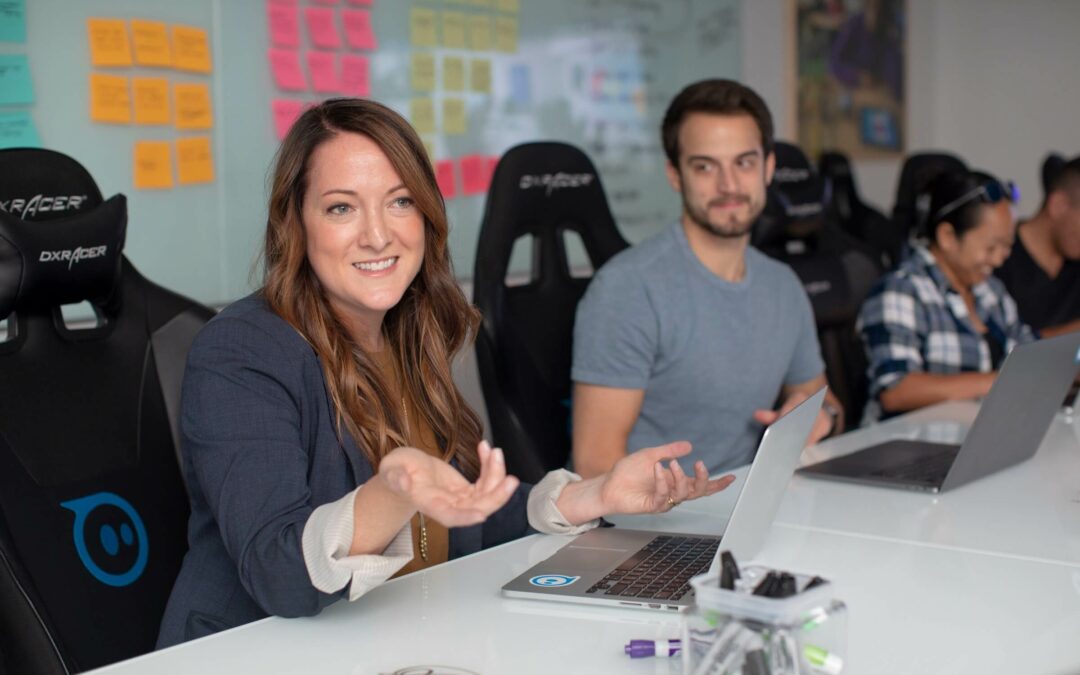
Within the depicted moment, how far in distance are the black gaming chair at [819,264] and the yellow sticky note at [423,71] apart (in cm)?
95

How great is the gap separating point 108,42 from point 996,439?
1.93 metres

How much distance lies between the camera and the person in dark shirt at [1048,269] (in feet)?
12.0

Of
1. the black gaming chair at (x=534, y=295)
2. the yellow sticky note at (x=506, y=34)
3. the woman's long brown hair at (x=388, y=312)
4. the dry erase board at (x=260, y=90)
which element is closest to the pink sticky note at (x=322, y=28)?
the dry erase board at (x=260, y=90)

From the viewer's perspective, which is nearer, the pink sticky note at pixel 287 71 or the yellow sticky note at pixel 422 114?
the pink sticky note at pixel 287 71

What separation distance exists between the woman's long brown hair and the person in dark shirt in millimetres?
2470

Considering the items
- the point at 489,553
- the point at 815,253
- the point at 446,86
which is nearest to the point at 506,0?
the point at 446,86

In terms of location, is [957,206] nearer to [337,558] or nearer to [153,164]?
[153,164]

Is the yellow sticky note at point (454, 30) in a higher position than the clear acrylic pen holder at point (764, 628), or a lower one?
higher

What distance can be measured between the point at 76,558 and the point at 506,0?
8.28ft

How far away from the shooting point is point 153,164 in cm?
277

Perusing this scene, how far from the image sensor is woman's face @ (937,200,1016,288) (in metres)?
2.91

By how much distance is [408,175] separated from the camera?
1.57m

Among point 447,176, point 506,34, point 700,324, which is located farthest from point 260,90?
point 700,324

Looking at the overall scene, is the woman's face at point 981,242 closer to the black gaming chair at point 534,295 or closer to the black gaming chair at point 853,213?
the black gaming chair at point 534,295
